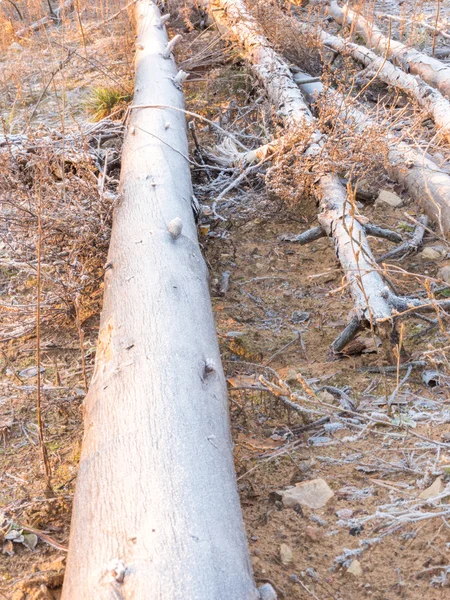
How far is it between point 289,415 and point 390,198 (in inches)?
88.6

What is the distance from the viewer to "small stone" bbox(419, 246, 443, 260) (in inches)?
140

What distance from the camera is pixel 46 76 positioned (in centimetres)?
718

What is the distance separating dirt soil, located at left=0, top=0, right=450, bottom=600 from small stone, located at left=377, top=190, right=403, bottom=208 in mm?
34

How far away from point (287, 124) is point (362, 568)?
3097 millimetres

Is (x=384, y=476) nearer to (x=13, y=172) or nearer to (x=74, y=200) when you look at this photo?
(x=74, y=200)

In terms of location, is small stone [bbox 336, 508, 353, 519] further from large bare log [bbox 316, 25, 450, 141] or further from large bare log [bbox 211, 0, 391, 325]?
large bare log [bbox 316, 25, 450, 141]

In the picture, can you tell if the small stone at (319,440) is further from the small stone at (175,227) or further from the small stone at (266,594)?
the small stone at (175,227)

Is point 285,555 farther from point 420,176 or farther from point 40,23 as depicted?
point 40,23

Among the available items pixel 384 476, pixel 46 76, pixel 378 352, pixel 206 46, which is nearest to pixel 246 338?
pixel 378 352

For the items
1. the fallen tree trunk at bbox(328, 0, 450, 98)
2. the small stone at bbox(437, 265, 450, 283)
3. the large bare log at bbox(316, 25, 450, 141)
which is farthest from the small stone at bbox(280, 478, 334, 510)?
the fallen tree trunk at bbox(328, 0, 450, 98)

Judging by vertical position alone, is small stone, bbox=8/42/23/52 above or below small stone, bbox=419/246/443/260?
above

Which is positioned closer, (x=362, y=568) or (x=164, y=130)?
(x=362, y=568)

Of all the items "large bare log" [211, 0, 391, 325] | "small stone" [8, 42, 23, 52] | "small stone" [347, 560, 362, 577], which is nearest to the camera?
"small stone" [347, 560, 362, 577]

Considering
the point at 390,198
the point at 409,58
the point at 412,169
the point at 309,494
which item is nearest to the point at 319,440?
the point at 309,494
